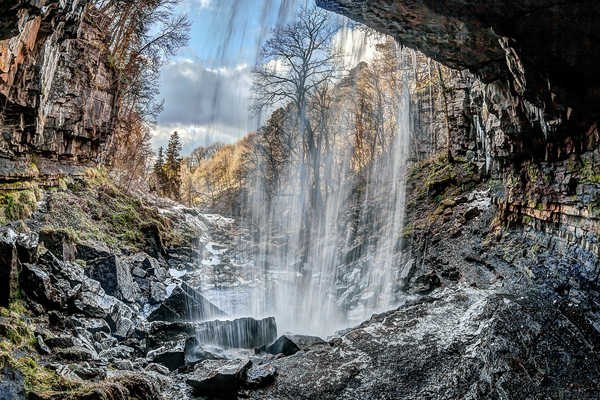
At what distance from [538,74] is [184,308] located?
912 cm

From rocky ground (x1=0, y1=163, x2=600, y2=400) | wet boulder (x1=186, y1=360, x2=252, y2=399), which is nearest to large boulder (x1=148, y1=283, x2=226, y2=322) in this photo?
rocky ground (x1=0, y1=163, x2=600, y2=400)

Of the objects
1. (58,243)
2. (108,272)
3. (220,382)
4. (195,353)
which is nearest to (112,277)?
(108,272)

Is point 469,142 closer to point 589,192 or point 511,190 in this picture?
point 511,190

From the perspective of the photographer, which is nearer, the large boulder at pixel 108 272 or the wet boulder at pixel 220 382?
the wet boulder at pixel 220 382

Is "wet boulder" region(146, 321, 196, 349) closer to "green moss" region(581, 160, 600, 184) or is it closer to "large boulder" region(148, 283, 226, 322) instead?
"large boulder" region(148, 283, 226, 322)

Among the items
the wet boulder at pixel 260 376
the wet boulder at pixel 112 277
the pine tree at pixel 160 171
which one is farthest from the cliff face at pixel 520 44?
the pine tree at pixel 160 171

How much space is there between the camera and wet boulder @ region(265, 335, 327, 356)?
246 inches

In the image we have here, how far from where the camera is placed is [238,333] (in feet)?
25.2

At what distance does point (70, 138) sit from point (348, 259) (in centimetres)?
1286

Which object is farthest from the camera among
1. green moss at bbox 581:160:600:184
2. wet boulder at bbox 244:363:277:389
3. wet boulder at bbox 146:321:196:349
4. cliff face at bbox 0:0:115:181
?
wet boulder at bbox 146:321:196:349

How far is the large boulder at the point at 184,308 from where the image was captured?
835 centimetres

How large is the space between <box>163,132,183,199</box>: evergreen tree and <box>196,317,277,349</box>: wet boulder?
34720 millimetres

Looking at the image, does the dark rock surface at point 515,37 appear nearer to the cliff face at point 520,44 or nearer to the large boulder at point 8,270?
the cliff face at point 520,44

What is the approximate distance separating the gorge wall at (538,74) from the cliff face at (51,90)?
530 cm
